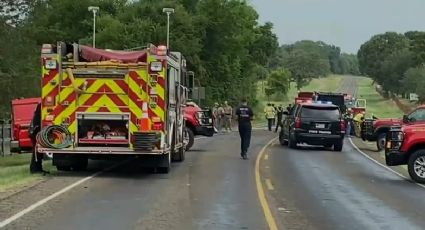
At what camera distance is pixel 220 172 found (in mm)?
18516

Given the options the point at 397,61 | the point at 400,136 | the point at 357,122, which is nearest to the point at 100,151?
the point at 400,136

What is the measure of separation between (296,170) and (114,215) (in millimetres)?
9387

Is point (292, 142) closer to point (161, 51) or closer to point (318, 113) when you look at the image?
point (318, 113)

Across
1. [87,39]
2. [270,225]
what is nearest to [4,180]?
[270,225]

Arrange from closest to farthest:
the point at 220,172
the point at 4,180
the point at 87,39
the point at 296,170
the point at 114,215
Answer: the point at 114,215
the point at 4,180
the point at 220,172
the point at 296,170
the point at 87,39

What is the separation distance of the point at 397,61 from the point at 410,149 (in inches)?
4653

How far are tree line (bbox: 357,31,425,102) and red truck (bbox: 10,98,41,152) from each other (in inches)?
2727

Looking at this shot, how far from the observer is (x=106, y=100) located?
653 inches

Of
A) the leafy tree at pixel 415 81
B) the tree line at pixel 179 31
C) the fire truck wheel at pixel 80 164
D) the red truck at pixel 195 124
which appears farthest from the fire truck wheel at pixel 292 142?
the leafy tree at pixel 415 81

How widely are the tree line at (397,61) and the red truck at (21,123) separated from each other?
227ft

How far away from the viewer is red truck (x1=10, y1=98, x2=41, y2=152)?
22.5 metres

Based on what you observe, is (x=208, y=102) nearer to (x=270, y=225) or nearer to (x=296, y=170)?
(x=296, y=170)

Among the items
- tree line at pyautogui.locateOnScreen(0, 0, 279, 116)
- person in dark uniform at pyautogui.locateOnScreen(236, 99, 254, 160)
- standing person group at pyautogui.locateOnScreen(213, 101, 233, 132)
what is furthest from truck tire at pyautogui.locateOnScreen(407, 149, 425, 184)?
standing person group at pyautogui.locateOnScreen(213, 101, 233, 132)

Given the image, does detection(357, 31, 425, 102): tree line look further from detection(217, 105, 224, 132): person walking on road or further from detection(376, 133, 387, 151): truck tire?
detection(376, 133, 387, 151): truck tire
